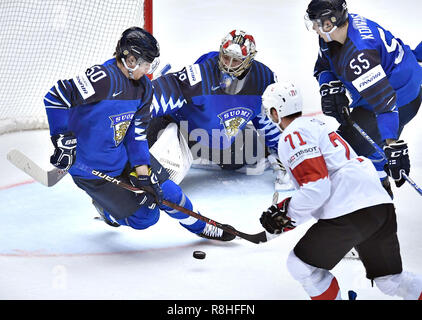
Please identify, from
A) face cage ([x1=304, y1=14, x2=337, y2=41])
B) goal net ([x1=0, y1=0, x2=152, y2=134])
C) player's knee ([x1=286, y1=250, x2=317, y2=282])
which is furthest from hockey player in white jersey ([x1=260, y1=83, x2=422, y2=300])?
goal net ([x1=0, y1=0, x2=152, y2=134])

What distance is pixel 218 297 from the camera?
272cm

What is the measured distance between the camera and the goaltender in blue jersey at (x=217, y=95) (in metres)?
3.71

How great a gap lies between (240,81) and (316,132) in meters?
1.51

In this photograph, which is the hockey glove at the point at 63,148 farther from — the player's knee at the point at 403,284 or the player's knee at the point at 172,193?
the player's knee at the point at 403,284

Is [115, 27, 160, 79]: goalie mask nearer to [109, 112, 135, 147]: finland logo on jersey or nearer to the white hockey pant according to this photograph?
[109, 112, 135, 147]: finland logo on jersey

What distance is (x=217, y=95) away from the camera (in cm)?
385

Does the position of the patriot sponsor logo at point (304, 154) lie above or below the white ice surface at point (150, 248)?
above

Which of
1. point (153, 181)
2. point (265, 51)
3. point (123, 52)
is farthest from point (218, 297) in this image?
point (265, 51)

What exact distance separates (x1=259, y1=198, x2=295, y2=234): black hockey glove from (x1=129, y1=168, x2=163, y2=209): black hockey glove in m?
0.78

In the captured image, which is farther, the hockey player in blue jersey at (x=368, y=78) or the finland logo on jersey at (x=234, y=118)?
the finland logo on jersey at (x=234, y=118)

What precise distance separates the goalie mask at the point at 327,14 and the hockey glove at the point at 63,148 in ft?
3.83

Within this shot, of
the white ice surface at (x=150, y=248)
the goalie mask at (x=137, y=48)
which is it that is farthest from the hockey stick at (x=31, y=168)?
the goalie mask at (x=137, y=48)

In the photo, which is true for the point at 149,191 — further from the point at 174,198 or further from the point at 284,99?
the point at 284,99

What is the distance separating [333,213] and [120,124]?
3.70ft
